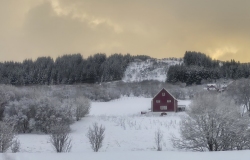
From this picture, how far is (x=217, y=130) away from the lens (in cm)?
1619

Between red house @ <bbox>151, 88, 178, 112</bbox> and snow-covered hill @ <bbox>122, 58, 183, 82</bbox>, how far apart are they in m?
61.7

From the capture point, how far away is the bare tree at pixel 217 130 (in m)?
16.1

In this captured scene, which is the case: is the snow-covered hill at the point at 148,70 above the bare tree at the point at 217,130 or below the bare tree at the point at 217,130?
above

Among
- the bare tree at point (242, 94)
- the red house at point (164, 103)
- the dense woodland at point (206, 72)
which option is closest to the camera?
the bare tree at point (242, 94)

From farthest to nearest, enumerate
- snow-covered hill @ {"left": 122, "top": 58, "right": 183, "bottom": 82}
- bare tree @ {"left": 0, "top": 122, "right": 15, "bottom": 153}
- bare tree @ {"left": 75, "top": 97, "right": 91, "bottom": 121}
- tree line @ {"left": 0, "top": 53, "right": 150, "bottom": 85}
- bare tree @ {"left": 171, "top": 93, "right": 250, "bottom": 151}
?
snow-covered hill @ {"left": 122, "top": 58, "right": 183, "bottom": 82} < tree line @ {"left": 0, "top": 53, "right": 150, "bottom": 85} < bare tree @ {"left": 75, "top": 97, "right": 91, "bottom": 121} < bare tree @ {"left": 171, "top": 93, "right": 250, "bottom": 151} < bare tree @ {"left": 0, "top": 122, "right": 15, "bottom": 153}

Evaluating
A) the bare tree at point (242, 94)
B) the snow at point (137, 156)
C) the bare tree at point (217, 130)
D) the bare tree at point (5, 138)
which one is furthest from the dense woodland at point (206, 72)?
the snow at point (137, 156)

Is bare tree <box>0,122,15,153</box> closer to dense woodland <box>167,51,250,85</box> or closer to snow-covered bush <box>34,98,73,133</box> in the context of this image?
snow-covered bush <box>34,98,73,133</box>

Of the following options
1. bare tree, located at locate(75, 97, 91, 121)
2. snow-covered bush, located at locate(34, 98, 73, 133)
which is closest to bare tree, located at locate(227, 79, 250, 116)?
bare tree, located at locate(75, 97, 91, 121)

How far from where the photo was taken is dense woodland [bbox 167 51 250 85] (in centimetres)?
9844

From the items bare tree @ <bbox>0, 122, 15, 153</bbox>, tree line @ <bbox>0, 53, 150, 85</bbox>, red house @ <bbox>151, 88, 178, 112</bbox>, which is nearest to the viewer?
bare tree @ <bbox>0, 122, 15, 153</bbox>

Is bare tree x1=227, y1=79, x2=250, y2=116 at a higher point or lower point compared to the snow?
higher

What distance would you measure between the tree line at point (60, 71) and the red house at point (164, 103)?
6176 centimetres

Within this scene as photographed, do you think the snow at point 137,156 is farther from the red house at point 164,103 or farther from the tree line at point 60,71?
the tree line at point 60,71

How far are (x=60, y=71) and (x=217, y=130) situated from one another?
102457mm
